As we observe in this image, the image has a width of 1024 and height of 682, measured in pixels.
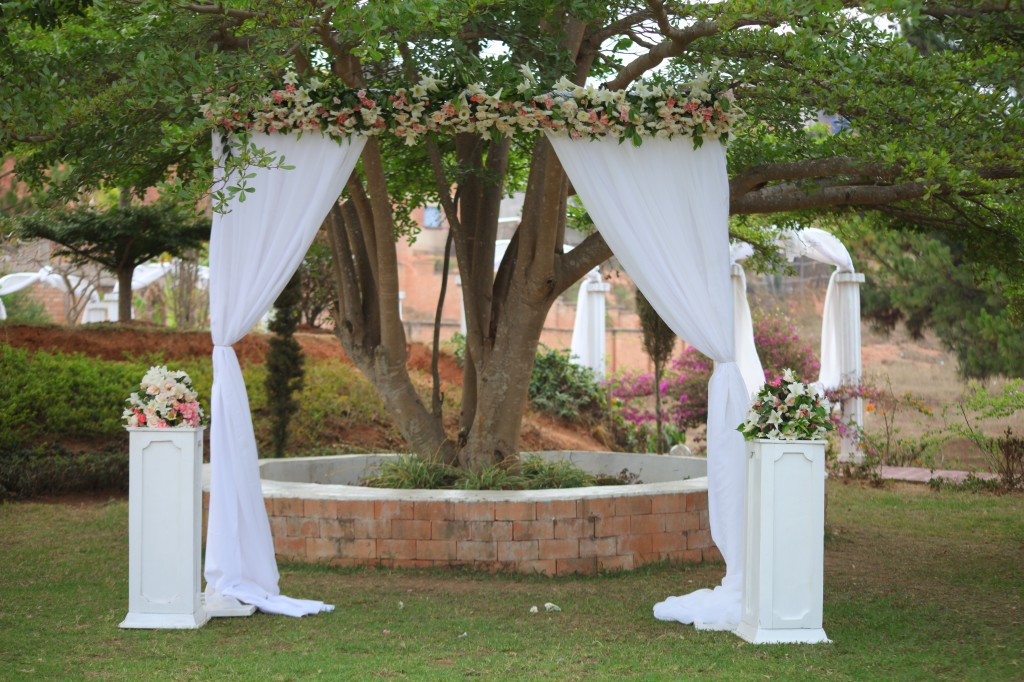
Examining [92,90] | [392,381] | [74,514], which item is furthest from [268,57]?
[74,514]

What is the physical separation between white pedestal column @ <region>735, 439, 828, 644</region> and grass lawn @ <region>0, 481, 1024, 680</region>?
13cm

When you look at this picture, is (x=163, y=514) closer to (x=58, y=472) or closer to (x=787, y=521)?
(x=787, y=521)

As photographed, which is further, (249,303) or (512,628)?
(249,303)

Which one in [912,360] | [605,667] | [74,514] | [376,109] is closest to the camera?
[605,667]

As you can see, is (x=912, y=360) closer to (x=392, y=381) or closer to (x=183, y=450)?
(x=392, y=381)

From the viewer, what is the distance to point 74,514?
913 cm

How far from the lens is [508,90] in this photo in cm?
586

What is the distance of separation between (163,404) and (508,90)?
2.47 m

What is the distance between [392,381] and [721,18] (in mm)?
3642

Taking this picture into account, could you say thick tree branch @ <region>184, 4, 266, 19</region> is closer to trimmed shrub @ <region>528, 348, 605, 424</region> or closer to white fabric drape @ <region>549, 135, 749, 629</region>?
white fabric drape @ <region>549, 135, 749, 629</region>

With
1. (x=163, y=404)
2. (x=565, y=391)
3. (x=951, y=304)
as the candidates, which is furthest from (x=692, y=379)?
(x=163, y=404)

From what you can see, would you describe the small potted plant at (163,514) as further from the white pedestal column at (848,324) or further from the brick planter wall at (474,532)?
the white pedestal column at (848,324)

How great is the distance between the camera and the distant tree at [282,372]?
10.8m

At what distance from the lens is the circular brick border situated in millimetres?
6676
